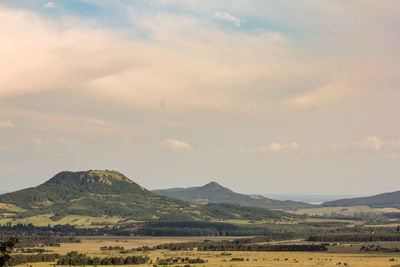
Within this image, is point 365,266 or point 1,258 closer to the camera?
point 1,258

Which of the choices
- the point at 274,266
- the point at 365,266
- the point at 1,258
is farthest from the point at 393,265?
the point at 1,258

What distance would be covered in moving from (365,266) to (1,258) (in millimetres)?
123352

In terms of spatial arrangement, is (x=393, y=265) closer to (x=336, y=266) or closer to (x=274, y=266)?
(x=336, y=266)

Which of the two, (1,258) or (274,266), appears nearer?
(1,258)

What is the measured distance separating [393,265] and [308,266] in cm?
2979

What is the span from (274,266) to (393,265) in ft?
138

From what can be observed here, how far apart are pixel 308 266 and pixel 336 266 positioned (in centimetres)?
1018

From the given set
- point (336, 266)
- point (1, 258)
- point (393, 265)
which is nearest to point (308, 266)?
point (336, 266)

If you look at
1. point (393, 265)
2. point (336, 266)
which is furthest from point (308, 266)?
point (393, 265)

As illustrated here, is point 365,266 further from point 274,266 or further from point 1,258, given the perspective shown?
point 1,258

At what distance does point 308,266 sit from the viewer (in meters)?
200

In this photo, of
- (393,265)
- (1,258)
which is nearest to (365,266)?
(393,265)

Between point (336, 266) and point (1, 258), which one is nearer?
point (1, 258)

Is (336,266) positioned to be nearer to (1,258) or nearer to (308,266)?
(308,266)
